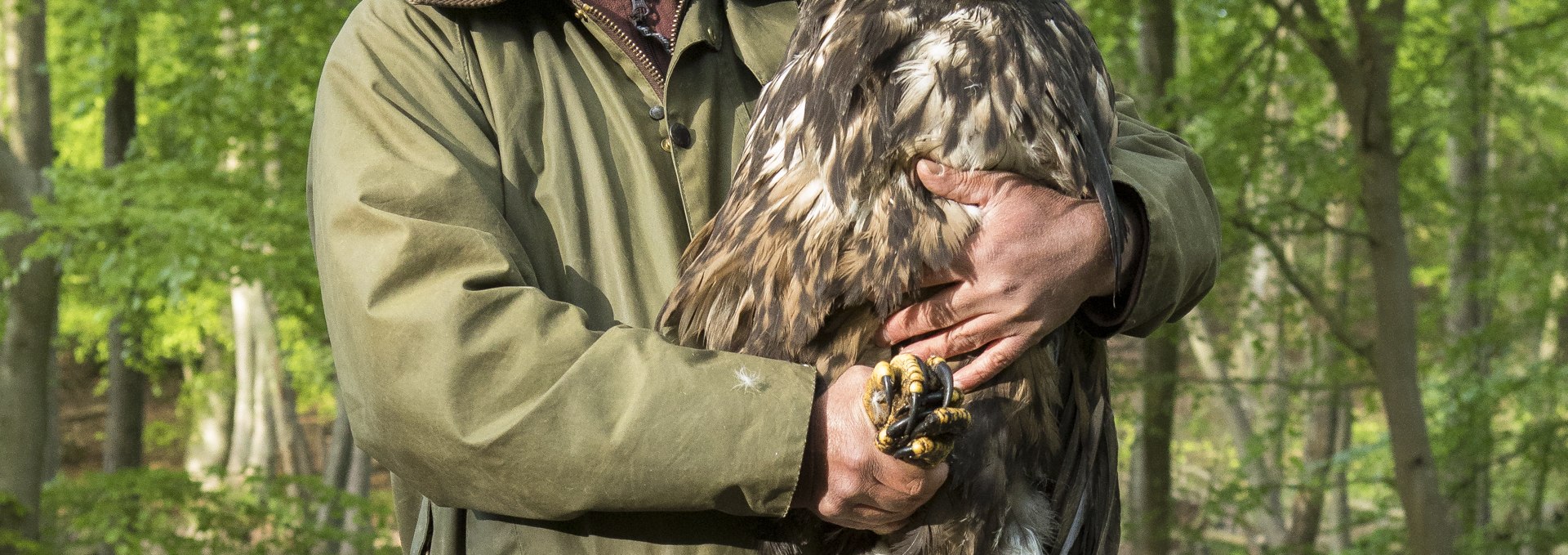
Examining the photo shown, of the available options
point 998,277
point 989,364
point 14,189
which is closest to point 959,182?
point 998,277

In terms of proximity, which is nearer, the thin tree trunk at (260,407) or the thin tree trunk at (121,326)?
the thin tree trunk at (121,326)

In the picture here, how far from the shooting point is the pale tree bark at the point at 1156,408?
894cm

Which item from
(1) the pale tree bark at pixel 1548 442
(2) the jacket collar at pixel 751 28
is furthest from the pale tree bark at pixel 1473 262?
(2) the jacket collar at pixel 751 28

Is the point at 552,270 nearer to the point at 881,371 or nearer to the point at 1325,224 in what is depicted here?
the point at 881,371

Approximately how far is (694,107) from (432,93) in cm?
40

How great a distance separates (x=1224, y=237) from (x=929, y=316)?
6.78 m

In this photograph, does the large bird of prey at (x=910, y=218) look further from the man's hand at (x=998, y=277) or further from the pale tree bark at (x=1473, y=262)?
the pale tree bark at (x=1473, y=262)

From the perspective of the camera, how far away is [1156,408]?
943cm

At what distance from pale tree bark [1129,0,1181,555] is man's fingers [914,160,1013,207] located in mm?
7248

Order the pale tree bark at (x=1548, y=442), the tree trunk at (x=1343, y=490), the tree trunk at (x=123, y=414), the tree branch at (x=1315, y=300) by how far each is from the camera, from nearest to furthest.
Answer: the tree branch at (x=1315, y=300), the pale tree bark at (x=1548, y=442), the tree trunk at (x=1343, y=490), the tree trunk at (x=123, y=414)

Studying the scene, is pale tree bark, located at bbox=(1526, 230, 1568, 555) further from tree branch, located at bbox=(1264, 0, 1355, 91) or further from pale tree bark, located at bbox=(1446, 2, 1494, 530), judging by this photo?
tree branch, located at bbox=(1264, 0, 1355, 91)

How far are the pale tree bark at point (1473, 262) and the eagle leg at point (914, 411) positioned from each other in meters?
6.99

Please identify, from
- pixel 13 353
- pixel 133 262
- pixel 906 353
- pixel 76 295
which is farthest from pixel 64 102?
pixel 906 353

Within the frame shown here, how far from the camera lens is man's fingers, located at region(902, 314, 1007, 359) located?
1752mm
